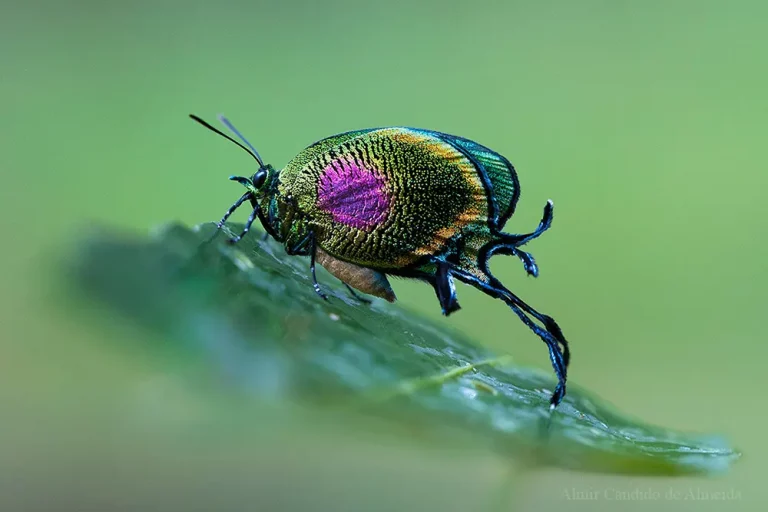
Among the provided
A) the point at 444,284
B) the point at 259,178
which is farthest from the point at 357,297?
the point at 259,178

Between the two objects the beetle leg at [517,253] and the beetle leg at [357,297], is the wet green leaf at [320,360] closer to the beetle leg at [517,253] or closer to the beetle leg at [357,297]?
the beetle leg at [517,253]

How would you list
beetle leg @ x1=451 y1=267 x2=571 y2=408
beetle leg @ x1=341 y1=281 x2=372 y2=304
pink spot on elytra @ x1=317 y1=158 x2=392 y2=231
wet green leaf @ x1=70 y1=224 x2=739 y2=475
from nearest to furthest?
wet green leaf @ x1=70 y1=224 x2=739 y2=475, beetle leg @ x1=451 y1=267 x2=571 y2=408, pink spot on elytra @ x1=317 y1=158 x2=392 y2=231, beetle leg @ x1=341 y1=281 x2=372 y2=304

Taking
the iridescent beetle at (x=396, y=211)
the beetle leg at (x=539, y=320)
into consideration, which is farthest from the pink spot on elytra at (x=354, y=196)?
the beetle leg at (x=539, y=320)

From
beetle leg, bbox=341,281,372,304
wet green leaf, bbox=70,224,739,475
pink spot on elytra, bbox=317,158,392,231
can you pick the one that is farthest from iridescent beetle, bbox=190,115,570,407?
wet green leaf, bbox=70,224,739,475

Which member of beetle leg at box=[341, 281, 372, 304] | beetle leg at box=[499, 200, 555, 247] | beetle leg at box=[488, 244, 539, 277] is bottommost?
beetle leg at box=[341, 281, 372, 304]

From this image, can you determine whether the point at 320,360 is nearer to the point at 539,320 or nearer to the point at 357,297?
the point at 539,320

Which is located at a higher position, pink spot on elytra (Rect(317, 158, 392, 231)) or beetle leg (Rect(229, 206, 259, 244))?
pink spot on elytra (Rect(317, 158, 392, 231))

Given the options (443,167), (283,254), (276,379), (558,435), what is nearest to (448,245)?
(443,167)

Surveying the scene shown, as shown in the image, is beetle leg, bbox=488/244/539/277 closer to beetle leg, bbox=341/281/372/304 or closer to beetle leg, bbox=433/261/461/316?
beetle leg, bbox=433/261/461/316
